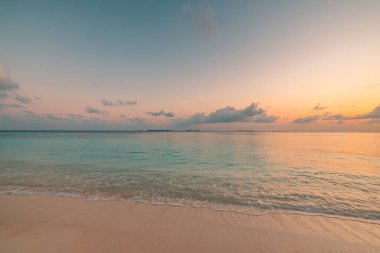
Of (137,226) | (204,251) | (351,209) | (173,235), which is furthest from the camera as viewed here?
(351,209)

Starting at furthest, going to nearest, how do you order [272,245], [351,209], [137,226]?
[351,209], [137,226], [272,245]

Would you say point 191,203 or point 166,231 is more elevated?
point 166,231

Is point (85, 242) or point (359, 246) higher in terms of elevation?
point (85, 242)

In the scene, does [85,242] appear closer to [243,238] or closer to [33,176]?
[243,238]

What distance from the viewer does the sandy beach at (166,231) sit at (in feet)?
14.7

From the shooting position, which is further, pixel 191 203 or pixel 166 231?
pixel 191 203

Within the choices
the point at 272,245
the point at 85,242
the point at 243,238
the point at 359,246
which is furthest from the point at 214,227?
the point at 359,246

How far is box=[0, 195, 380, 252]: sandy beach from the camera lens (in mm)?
4488

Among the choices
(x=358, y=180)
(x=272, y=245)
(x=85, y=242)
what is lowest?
(x=358, y=180)

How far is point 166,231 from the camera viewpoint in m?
5.18

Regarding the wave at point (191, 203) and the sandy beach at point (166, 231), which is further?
the wave at point (191, 203)

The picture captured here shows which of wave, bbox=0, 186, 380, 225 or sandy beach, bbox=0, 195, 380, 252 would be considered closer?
sandy beach, bbox=0, 195, 380, 252

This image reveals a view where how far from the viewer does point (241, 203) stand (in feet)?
25.0

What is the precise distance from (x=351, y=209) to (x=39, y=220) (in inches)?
533
